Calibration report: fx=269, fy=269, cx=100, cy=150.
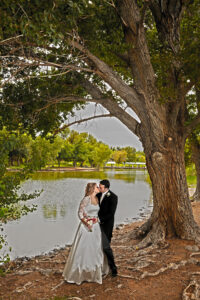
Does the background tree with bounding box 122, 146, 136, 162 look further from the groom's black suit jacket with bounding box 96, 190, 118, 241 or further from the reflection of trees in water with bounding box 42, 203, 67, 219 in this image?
the groom's black suit jacket with bounding box 96, 190, 118, 241

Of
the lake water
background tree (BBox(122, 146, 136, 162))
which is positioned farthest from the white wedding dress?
background tree (BBox(122, 146, 136, 162))

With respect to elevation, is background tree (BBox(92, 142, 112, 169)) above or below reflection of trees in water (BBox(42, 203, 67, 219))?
above

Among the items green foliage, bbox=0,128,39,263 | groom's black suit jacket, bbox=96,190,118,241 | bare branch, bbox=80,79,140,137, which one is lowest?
groom's black suit jacket, bbox=96,190,118,241

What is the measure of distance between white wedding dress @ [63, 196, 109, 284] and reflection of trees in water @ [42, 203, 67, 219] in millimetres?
11309

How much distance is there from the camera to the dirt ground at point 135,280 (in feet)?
15.9

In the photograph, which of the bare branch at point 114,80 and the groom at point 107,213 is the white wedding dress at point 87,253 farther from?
the bare branch at point 114,80

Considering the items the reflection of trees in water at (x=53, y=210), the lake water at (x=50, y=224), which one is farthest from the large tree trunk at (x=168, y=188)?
the reflection of trees in water at (x=53, y=210)

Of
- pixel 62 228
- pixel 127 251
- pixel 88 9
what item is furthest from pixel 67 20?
pixel 62 228

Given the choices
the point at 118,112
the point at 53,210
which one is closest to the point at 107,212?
the point at 118,112

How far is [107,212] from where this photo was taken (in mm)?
5422

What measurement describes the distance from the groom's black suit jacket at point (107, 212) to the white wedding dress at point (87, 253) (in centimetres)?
27

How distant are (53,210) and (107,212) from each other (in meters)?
13.3

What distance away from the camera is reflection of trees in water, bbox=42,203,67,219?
16.5 meters

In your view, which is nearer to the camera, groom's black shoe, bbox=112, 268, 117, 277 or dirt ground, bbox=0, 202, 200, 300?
Result: dirt ground, bbox=0, 202, 200, 300
